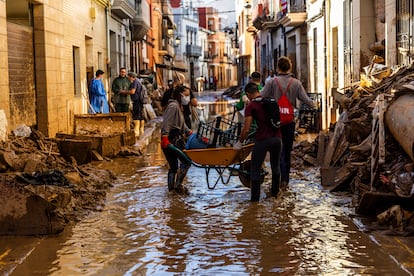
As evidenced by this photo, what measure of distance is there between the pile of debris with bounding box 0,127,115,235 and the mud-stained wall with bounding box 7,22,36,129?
0.53 metres

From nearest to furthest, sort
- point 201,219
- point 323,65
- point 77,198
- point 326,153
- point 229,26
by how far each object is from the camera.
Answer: point 201,219 → point 77,198 → point 326,153 → point 323,65 → point 229,26

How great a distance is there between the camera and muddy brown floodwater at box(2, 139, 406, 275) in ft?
19.4

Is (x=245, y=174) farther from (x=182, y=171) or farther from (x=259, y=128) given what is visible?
(x=259, y=128)

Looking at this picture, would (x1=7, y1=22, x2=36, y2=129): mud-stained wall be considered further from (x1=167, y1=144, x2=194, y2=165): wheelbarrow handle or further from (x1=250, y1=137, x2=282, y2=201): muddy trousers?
(x1=250, y1=137, x2=282, y2=201): muddy trousers

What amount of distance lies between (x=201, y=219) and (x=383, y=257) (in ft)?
8.17

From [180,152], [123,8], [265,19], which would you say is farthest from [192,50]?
[180,152]

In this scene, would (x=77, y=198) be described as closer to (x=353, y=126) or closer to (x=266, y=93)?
(x=266, y=93)

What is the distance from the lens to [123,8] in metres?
25.4

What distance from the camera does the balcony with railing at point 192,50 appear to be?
81.1 metres

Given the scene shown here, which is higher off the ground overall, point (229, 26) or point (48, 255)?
point (229, 26)

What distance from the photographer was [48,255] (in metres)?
6.36

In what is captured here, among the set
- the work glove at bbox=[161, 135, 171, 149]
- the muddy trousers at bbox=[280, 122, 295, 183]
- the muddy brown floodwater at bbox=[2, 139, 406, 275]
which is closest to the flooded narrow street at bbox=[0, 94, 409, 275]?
the muddy brown floodwater at bbox=[2, 139, 406, 275]

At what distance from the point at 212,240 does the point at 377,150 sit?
2.74 meters

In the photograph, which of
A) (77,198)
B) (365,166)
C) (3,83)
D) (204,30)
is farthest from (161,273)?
(204,30)
